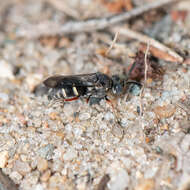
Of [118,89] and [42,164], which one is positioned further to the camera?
[118,89]

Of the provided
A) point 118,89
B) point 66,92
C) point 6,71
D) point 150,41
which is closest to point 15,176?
point 66,92

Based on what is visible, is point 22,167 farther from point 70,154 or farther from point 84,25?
point 84,25

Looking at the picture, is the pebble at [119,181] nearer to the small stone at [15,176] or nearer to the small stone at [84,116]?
the small stone at [84,116]

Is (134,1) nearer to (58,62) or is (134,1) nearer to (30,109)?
(58,62)

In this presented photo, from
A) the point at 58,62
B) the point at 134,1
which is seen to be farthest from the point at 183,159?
the point at 134,1

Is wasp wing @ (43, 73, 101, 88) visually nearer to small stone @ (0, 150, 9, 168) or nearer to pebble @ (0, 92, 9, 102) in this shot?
pebble @ (0, 92, 9, 102)

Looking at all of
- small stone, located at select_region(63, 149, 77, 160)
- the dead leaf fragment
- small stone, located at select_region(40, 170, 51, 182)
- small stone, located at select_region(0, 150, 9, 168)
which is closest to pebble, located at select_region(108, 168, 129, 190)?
small stone, located at select_region(63, 149, 77, 160)

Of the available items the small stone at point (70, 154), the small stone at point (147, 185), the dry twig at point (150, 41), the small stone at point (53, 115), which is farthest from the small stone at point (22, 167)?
the dry twig at point (150, 41)
